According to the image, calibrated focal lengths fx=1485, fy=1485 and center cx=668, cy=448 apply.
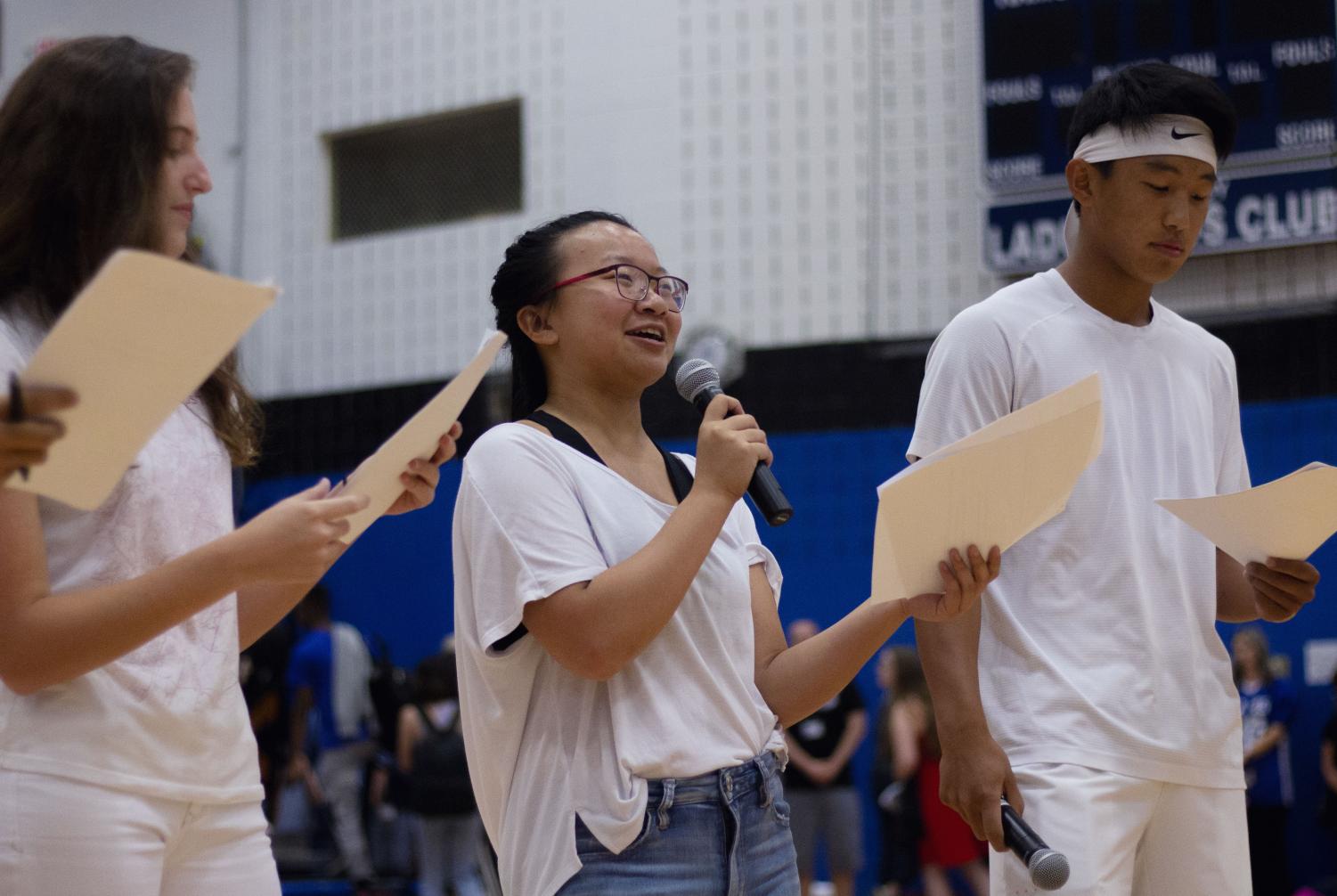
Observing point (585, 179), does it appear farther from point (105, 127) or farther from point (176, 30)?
point (105, 127)

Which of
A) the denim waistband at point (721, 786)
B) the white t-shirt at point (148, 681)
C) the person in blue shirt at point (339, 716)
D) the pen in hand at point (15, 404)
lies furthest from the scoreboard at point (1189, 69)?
the pen in hand at point (15, 404)

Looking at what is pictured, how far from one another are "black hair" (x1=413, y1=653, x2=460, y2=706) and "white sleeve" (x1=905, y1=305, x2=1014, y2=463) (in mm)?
5291

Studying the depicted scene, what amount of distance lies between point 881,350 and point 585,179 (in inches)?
95.1

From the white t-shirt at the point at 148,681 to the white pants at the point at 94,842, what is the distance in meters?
0.02

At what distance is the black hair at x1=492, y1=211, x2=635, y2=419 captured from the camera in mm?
2297

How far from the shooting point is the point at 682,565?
1.90 meters

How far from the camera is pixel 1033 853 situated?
83.6 inches

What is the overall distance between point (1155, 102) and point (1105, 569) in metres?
0.81

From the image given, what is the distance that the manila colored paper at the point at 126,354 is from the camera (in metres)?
1.40

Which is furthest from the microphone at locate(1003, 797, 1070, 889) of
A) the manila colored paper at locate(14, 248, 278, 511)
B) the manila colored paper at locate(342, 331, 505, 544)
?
the manila colored paper at locate(14, 248, 278, 511)

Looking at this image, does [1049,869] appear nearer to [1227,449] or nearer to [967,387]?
[967,387]

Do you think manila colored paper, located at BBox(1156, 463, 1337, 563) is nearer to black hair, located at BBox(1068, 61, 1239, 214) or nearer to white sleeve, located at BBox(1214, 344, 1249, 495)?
white sleeve, located at BBox(1214, 344, 1249, 495)

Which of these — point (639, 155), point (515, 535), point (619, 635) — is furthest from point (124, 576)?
point (639, 155)

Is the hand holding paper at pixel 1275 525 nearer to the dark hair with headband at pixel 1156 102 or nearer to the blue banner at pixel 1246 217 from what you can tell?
the dark hair with headband at pixel 1156 102
